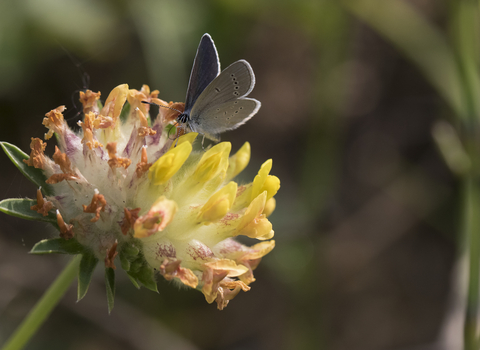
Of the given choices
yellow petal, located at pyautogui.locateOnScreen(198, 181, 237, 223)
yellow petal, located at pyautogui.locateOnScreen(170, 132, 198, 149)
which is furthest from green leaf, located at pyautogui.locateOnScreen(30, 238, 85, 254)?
yellow petal, located at pyautogui.locateOnScreen(170, 132, 198, 149)

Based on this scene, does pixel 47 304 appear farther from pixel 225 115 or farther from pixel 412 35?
pixel 412 35

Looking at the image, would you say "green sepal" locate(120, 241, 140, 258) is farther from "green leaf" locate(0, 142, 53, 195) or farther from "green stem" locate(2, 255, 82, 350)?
"green leaf" locate(0, 142, 53, 195)

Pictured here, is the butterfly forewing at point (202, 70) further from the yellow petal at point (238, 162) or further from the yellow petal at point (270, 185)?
the yellow petal at point (270, 185)

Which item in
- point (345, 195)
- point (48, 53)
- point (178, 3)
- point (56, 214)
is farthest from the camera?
point (345, 195)

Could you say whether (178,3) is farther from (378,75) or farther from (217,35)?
(378,75)

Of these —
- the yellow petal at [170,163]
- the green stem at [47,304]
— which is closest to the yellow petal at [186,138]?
the yellow petal at [170,163]

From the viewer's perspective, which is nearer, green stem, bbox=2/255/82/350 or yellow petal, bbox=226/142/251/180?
green stem, bbox=2/255/82/350

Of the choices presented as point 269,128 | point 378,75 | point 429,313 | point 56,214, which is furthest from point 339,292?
point 56,214
